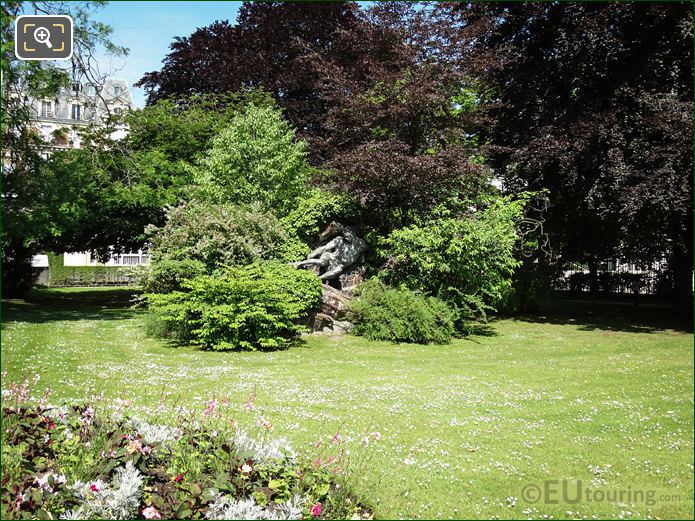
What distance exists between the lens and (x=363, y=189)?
571 inches

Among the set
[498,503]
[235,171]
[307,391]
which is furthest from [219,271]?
[498,503]

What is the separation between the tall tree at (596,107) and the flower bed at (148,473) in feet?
32.6

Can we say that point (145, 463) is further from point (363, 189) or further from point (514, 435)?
point (363, 189)

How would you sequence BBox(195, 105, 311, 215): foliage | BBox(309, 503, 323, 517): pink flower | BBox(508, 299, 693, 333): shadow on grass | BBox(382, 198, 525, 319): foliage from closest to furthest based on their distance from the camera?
BBox(309, 503, 323, 517): pink flower, BBox(508, 299, 693, 333): shadow on grass, BBox(382, 198, 525, 319): foliage, BBox(195, 105, 311, 215): foliage

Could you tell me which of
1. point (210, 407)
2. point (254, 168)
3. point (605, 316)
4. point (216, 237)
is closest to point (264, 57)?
point (254, 168)

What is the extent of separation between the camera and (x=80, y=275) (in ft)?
107

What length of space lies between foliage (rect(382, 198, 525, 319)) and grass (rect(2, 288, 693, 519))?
200 cm

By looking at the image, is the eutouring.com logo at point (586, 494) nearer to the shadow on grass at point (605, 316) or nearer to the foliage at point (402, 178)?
the shadow on grass at point (605, 316)

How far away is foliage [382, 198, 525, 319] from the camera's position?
544 inches

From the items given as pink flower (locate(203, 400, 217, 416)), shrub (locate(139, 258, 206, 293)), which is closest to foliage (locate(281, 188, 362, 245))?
shrub (locate(139, 258, 206, 293))

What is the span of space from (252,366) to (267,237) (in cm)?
455

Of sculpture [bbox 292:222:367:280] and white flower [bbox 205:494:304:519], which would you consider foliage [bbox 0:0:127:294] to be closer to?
white flower [bbox 205:494:304:519]

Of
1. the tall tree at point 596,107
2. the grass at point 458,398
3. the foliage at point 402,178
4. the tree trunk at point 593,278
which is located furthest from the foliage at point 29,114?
the tree trunk at point 593,278

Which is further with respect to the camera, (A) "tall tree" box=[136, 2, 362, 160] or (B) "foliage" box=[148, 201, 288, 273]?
(A) "tall tree" box=[136, 2, 362, 160]
